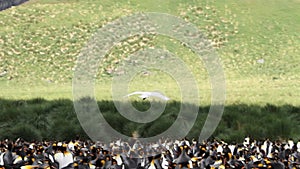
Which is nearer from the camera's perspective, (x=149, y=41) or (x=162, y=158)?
(x=162, y=158)


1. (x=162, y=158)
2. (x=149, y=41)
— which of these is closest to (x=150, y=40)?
(x=149, y=41)

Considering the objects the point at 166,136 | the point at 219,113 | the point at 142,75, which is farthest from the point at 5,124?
the point at 142,75

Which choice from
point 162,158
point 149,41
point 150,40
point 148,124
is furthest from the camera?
point 150,40

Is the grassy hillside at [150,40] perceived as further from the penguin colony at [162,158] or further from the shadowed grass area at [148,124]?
the penguin colony at [162,158]

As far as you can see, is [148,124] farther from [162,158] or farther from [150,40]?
[150,40]

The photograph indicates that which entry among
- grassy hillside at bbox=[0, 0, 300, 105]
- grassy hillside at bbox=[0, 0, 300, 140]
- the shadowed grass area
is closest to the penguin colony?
the shadowed grass area

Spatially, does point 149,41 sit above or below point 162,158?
above

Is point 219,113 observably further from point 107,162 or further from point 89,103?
point 107,162
